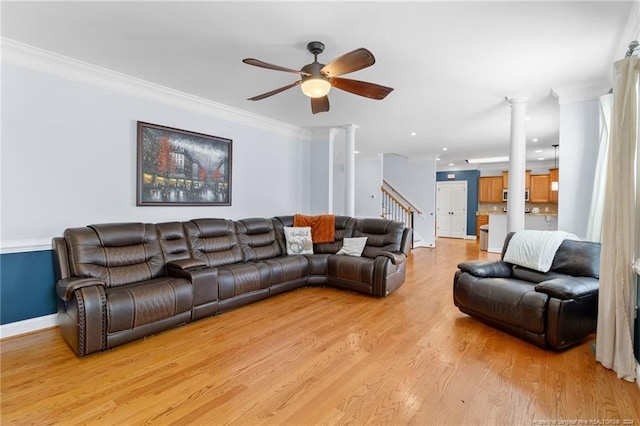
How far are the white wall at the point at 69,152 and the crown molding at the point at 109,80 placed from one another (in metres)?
0.05

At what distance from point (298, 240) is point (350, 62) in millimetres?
2926

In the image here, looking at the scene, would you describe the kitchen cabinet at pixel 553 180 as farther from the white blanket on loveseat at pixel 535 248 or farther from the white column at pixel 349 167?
the white blanket on loveseat at pixel 535 248

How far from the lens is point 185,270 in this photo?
10.2 feet

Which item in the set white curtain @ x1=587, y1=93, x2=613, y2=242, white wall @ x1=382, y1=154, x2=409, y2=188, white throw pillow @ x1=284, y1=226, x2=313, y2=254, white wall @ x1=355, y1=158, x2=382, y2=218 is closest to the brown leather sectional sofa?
white throw pillow @ x1=284, y1=226, x2=313, y2=254

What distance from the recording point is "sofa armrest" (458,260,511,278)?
3193 millimetres

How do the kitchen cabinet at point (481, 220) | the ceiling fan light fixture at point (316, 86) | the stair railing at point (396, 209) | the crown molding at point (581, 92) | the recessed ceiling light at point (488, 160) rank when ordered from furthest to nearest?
the kitchen cabinet at point (481, 220) < the recessed ceiling light at point (488, 160) < the stair railing at point (396, 209) < the crown molding at point (581, 92) < the ceiling fan light fixture at point (316, 86)

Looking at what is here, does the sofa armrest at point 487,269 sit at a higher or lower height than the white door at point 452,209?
lower

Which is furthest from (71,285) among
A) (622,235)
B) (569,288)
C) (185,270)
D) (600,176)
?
(600,176)

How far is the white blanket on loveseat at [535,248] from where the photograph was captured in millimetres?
3043

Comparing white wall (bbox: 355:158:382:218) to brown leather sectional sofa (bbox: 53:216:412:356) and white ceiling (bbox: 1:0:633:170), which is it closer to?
brown leather sectional sofa (bbox: 53:216:412:356)

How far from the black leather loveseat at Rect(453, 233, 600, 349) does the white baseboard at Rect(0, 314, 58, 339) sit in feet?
13.5

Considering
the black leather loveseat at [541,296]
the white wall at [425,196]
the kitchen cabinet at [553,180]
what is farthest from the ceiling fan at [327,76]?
the kitchen cabinet at [553,180]

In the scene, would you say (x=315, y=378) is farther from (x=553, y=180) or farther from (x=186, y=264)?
(x=553, y=180)

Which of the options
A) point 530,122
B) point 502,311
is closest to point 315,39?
point 502,311
